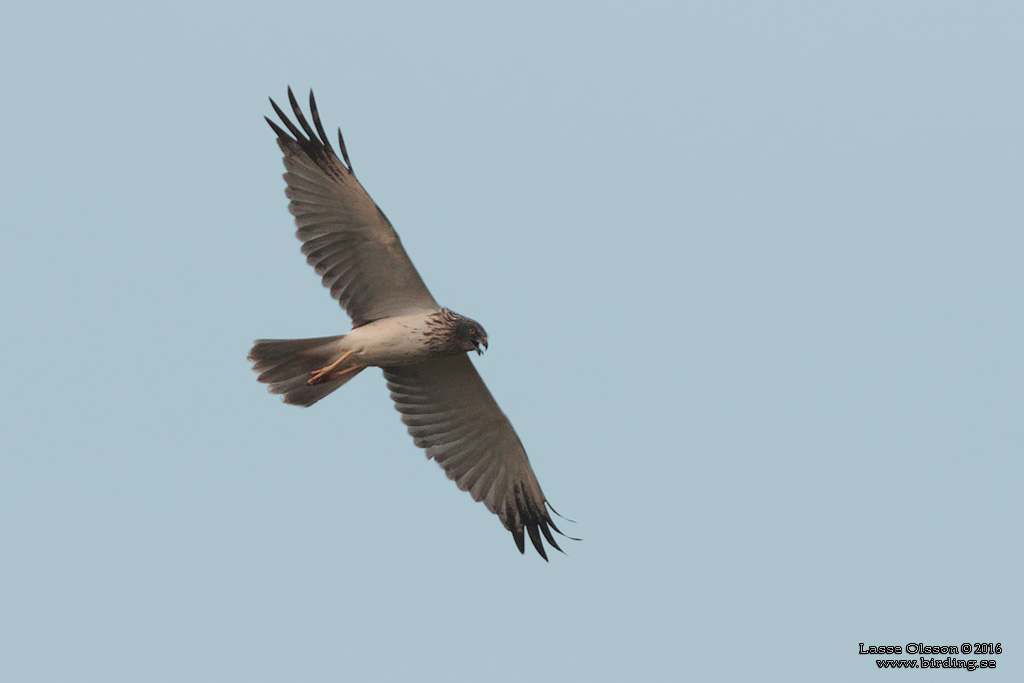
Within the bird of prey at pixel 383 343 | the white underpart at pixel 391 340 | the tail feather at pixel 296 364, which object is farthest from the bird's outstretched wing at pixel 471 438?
the tail feather at pixel 296 364

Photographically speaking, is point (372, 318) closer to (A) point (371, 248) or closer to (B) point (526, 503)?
(A) point (371, 248)

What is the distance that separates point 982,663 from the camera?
9.71 meters

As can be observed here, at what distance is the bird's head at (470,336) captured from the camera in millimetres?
10109

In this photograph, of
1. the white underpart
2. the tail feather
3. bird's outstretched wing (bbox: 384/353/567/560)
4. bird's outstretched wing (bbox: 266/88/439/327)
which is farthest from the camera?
bird's outstretched wing (bbox: 384/353/567/560)

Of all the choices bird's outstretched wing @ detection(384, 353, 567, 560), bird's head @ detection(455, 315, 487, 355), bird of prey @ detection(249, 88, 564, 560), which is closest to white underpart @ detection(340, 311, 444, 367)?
bird of prey @ detection(249, 88, 564, 560)

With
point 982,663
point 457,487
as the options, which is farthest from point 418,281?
point 982,663

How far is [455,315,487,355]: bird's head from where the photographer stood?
10109mm

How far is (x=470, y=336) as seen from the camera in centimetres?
1012

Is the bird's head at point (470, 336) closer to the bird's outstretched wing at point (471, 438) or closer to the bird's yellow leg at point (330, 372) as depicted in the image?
the bird's outstretched wing at point (471, 438)

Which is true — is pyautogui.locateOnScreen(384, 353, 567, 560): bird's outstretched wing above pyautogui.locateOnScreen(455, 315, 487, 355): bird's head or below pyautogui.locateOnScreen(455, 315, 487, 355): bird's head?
below

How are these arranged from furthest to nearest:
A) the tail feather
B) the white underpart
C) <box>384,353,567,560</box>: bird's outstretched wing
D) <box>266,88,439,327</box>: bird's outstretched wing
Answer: <box>384,353,567,560</box>: bird's outstretched wing
the tail feather
the white underpart
<box>266,88,439,327</box>: bird's outstretched wing

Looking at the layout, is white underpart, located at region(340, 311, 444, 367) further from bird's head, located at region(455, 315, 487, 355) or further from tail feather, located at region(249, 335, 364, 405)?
bird's head, located at region(455, 315, 487, 355)

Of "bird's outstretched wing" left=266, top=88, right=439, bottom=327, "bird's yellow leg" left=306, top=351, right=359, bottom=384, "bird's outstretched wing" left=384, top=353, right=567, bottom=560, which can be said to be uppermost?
"bird's outstretched wing" left=266, top=88, right=439, bottom=327

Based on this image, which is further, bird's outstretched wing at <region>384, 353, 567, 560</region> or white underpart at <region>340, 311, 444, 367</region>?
bird's outstretched wing at <region>384, 353, 567, 560</region>
